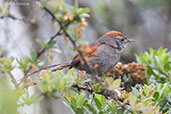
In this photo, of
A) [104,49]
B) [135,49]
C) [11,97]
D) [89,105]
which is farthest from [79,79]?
[135,49]

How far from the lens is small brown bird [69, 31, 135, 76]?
11.9 ft

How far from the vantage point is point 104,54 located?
12.6 ft

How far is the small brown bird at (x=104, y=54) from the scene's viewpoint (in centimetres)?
362

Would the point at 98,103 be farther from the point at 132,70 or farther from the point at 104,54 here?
the point at 104,54

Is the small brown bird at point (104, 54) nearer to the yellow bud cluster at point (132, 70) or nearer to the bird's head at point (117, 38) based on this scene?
the bird's head at point (117, 38)

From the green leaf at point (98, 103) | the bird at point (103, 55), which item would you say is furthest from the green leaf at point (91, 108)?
the bird at point (103, 55)

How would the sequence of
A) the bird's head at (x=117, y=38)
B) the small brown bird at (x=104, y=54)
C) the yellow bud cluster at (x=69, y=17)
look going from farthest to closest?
the bird's head at (x=117, y=38) → the small brown bird at (x=104, y=54) → the yellow bud cluster at (x=69, y=17)

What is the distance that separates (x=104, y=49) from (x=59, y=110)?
1416 mm

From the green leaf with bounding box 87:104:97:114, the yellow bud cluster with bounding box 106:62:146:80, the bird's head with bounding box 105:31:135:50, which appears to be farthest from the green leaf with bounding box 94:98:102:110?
the bird's head with bounding box 105:31:135:50

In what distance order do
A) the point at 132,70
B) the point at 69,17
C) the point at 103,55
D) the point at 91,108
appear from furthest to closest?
the point at 103,55 → the point at 132,70 → the point at 91,108 → the point at 69,17

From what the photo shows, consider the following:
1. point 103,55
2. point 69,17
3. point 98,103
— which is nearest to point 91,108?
point 98,103

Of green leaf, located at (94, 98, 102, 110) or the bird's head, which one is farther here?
the bird's head

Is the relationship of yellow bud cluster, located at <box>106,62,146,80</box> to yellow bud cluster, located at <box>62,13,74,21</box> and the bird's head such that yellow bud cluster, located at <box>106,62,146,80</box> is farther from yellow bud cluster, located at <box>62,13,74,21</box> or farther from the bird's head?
yellow bud cluster, located at <box>62,13,74,21</box>

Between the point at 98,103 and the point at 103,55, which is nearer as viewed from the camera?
the point at 98,103
